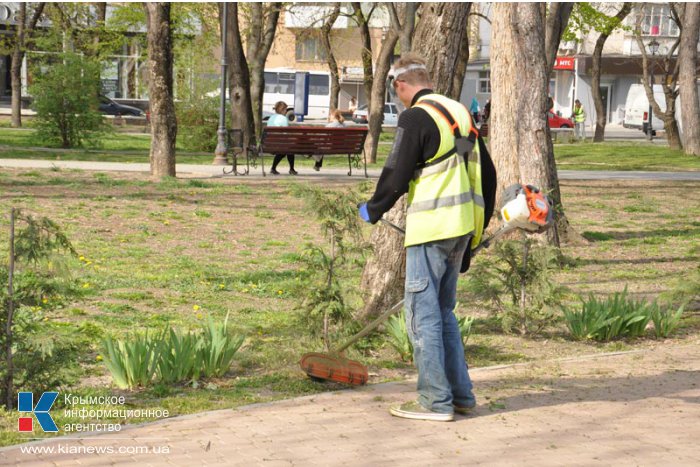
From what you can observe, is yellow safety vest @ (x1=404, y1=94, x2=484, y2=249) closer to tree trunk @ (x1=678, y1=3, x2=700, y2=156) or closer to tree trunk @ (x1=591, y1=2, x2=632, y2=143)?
tree trunk @ (x1=678, y1=3, x2=700, y2=156)

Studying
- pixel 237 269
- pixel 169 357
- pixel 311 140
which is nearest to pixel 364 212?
pixel 169 357

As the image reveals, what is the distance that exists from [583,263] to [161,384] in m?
6.38

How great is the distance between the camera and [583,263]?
11547 millimetres

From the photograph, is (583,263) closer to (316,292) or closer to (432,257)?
(316,292)

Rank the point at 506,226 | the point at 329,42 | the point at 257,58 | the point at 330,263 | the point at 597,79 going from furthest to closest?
1. the point at 329,42
2. the point at 597,79
3. the point at 257,58
4. the point at 330,263
5. the point at 506,226

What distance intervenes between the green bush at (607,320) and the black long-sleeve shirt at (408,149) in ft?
9.00

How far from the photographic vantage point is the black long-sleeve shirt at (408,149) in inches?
219

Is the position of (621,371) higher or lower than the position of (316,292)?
lower

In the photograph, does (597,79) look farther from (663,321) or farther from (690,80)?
(663,321)

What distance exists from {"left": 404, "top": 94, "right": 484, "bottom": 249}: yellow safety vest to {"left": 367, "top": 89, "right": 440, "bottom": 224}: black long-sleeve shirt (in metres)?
0.04

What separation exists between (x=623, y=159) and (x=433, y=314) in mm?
24087

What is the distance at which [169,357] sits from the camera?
20.2ft

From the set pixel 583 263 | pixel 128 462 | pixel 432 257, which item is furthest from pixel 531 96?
pixel 128 462

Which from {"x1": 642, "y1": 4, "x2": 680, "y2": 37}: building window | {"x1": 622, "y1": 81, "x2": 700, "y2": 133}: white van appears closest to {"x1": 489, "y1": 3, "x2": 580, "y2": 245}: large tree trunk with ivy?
{"x1": 622, "y1": 81, "x2": 700, "y2": 133}: white van
